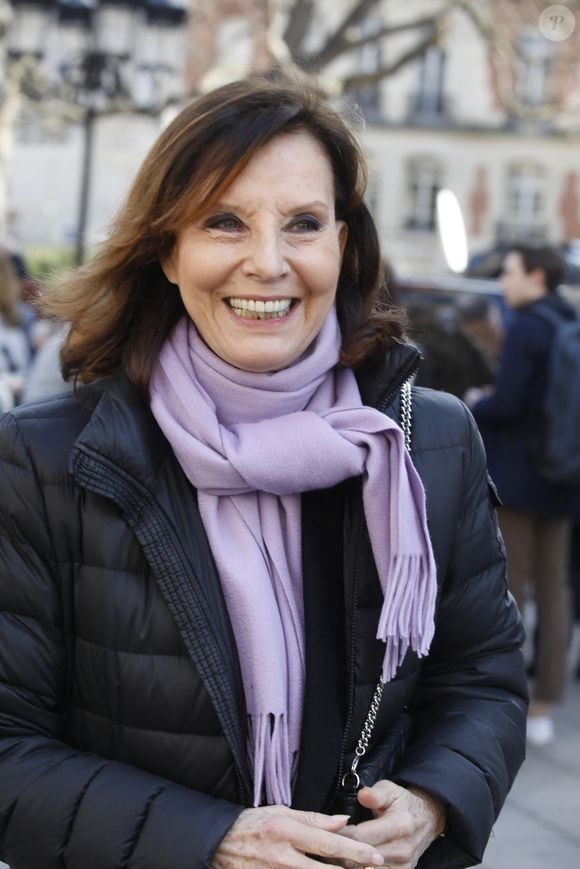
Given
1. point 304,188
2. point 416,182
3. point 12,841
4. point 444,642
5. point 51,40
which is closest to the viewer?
point 12,841

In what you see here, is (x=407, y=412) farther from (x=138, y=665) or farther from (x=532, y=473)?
(x=532, y=473)

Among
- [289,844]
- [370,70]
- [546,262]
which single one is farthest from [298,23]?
[370,70]

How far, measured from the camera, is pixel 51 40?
31.5 feet

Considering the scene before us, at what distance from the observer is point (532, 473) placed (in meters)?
5.93

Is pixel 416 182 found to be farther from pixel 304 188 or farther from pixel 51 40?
pixel 304 188

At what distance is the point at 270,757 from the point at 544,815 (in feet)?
11.4

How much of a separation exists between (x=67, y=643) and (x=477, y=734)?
654 millimetres

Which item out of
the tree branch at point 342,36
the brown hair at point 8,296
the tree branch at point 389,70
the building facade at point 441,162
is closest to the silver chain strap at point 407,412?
the brown hair at point 8,296

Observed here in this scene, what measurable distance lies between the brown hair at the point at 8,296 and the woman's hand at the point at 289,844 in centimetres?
501

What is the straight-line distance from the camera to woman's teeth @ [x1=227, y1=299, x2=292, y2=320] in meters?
2.04

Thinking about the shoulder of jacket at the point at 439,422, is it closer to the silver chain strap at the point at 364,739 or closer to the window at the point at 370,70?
the silver chain strap at the point at 364,739

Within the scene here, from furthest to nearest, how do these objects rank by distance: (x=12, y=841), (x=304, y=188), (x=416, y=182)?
(x=416, y=182), (x=304, y=188), (x=12, y=841)

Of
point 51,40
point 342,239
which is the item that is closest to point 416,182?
point 51,40

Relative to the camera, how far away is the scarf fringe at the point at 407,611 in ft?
6.45
